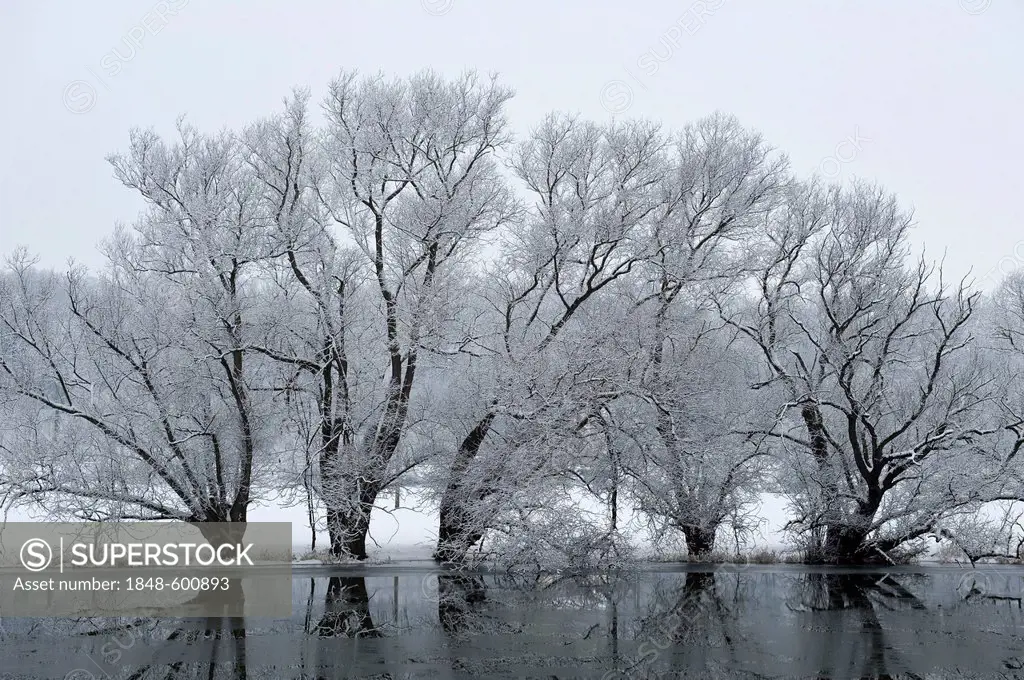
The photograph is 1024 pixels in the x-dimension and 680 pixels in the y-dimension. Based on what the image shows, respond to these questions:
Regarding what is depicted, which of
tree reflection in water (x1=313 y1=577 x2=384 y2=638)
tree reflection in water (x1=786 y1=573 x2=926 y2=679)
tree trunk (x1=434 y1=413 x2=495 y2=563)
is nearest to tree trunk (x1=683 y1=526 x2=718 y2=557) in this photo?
tree reflection in water (x1=786 y1=573 x2=926 y2=679)

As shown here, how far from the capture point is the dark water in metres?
9.71

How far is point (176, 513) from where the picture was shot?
57.7 ft

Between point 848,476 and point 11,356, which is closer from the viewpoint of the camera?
point 11,356

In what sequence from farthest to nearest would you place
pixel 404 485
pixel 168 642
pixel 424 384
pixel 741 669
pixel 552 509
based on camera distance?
pixel 424 384 < pixel 404 485 < pixel 552 509 < pixel 168 642 < pixel 741 669

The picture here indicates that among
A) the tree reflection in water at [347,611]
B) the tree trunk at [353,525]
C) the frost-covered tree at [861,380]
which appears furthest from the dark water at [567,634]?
the frost-covered tree at [861,380]

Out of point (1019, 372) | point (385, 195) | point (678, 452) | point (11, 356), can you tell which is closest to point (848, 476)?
point (678, 452)

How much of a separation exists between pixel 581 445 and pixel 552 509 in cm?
160

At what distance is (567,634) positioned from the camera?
11500 millimetres

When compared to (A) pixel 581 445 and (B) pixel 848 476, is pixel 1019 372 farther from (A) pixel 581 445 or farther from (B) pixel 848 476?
(A) pixel 581 445

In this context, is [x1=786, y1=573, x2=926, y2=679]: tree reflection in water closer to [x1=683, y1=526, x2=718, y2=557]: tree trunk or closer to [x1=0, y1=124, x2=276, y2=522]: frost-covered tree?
[x1=683, y1=526, x2=718, y2=557]: tree trunk

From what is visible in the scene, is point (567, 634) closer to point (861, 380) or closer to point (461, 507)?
point (461, 507)

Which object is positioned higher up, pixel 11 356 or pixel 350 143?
pixel 350 143

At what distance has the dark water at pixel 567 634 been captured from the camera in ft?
31.9

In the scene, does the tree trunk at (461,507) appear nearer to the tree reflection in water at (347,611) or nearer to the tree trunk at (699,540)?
the tree reflection in water at (347,611)
